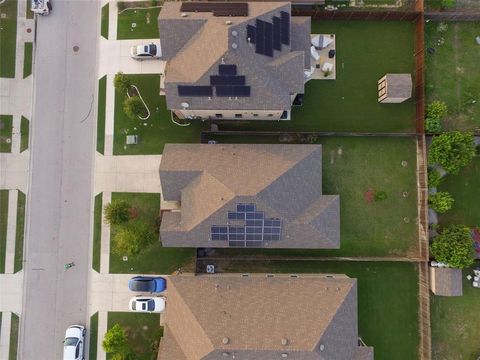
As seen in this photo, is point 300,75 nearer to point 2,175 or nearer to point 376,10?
point 376,10

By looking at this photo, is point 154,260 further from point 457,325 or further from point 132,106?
point 457,325

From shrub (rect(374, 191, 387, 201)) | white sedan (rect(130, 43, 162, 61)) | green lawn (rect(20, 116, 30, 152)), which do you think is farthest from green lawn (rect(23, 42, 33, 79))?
shrub (rect(374, 191, 387, 201))

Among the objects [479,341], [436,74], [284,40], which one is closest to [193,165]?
[284,40]

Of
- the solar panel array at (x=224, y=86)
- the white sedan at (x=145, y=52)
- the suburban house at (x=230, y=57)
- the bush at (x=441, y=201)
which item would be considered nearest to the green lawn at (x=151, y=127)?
the white sedan at (x=145, y=52)

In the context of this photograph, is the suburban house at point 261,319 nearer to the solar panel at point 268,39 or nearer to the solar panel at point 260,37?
the solar panel at point 268,39

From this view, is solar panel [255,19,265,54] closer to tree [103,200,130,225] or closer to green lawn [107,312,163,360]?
tree [103,200,130,225]
